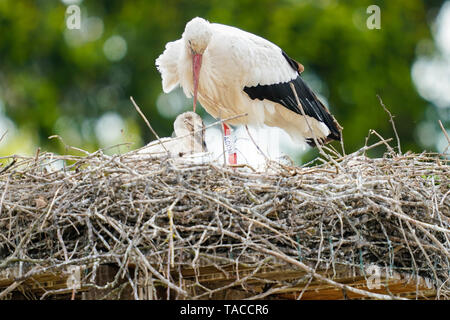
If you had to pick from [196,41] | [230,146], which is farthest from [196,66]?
[230,146]

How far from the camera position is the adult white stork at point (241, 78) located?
6348 millimetres

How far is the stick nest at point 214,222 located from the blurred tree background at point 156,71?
742cm

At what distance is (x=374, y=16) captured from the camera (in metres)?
12.9

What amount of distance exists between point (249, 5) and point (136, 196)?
9.80m

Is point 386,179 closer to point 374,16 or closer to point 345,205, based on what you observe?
point 345,205

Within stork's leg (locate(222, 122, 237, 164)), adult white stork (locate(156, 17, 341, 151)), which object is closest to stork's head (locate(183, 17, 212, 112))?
adult white stork (locate(156, 17, 341, 151))

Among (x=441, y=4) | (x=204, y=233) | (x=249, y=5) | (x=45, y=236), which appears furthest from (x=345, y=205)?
(x=441, y=4)

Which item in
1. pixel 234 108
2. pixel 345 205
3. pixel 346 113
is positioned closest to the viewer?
pixel 345 205

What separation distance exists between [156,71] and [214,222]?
29.8 feet

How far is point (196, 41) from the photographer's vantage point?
6.19 metres

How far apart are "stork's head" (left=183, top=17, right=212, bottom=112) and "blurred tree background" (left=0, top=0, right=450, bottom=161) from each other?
585 centimetres

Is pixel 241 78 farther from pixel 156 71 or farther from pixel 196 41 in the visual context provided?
pixel 156 71

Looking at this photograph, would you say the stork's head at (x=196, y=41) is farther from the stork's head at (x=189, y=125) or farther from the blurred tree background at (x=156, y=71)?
the blurred tree background at (x=156, y=71)

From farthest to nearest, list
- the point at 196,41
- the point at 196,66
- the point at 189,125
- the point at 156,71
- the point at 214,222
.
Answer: the point at 156,71 < the point at 189,125 < the point at 196,66 < the point at 196,41 < the point at 214,222
